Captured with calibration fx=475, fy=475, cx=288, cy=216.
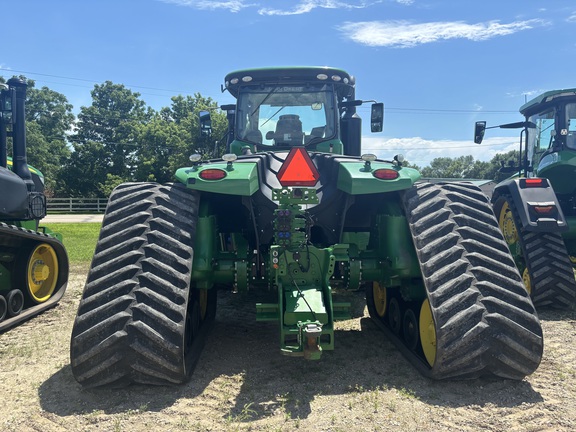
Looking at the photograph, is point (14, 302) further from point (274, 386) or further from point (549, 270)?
point (549, 270)

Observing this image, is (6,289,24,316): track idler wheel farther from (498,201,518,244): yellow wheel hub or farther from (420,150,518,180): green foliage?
(420,150,518,180): green foliage

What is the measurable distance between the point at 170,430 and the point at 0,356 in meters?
2.46

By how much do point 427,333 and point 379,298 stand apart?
1.45m

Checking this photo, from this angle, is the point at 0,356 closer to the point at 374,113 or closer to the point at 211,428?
the point at 211,428

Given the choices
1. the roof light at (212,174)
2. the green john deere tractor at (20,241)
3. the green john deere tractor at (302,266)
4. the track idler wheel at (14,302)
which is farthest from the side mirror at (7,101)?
the roof light at (212,174)

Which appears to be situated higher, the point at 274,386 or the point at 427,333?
the point at 427,333

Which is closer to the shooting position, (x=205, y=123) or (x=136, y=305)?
(x=136, y=305)

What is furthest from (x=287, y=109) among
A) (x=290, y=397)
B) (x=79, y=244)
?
(x=79, y=244)

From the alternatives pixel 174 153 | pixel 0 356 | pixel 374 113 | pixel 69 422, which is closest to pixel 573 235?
pixel 374 113

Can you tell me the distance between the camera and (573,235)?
673 cm

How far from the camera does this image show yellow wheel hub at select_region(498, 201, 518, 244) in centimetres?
700

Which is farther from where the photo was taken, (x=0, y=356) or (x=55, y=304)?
(x=55, y=304)

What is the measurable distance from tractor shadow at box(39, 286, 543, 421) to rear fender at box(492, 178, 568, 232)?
2898 millimetres

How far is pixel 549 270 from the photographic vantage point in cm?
594
